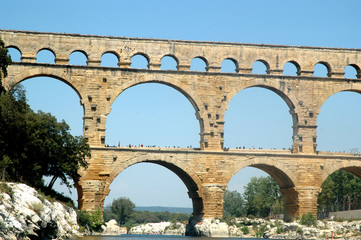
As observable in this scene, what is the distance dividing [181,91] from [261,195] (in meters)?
32.1

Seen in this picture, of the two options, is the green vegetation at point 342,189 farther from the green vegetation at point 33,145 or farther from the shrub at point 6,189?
the shrub at point 6,189

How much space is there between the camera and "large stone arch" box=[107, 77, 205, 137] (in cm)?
4217

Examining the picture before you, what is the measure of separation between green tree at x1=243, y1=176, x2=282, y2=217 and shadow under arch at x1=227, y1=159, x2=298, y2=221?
25.3 meters

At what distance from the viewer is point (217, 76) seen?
43312 millimetres

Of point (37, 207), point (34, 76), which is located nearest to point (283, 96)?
point (34, 76)

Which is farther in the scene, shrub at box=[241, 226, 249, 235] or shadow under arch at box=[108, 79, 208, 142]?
shrub at box=[241, 226, 249, 235]

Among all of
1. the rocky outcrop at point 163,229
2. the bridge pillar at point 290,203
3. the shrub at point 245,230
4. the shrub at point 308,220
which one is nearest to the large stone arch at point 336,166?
the bridge pillar at point 290,203

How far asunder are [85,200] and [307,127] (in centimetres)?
1603

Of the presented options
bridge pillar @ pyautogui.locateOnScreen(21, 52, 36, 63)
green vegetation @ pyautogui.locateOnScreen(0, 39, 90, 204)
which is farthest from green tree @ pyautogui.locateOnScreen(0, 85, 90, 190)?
bridge pillar @ pyautogui.locateOnScreen(21, 52, 36, 63)

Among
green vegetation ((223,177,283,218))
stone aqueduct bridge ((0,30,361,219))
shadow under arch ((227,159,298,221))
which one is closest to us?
→ stone aqueduct bridge ((0,30,361,219))

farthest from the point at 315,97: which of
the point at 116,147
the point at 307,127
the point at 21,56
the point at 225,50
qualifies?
the point at 21,56

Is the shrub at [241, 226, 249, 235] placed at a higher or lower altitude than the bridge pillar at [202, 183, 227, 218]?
lower

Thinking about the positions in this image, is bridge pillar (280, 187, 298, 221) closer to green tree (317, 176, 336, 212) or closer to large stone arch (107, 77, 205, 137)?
large stone arch (107, 77, 205, 137)

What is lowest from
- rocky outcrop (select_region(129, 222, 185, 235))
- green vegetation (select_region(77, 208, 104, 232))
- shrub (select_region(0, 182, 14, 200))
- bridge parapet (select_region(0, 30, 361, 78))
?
rocky outcrop (select_region(129, 222, 185, 235))
